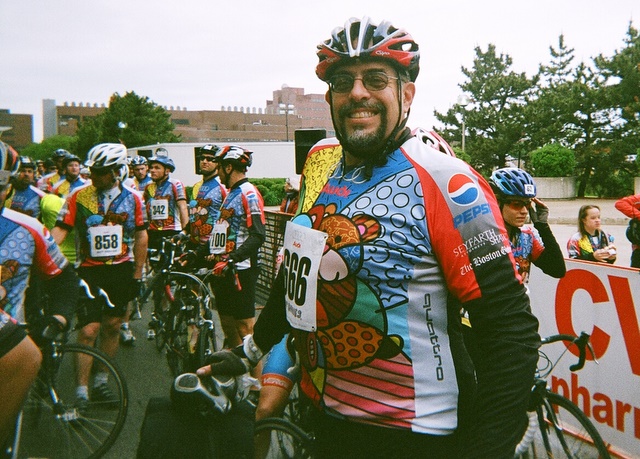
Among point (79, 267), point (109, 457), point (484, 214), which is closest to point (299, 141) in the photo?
point (79, 267)

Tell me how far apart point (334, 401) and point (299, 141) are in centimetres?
484

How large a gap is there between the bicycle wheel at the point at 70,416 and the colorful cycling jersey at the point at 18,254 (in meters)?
0.96

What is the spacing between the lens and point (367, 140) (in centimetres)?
184

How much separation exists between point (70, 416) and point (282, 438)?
1895mm

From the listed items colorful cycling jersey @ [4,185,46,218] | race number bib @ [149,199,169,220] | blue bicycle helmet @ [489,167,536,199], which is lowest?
race number bib @ [149,199,169,220]

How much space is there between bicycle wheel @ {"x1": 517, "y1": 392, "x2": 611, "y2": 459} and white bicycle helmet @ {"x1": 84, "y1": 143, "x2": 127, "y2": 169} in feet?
13.5

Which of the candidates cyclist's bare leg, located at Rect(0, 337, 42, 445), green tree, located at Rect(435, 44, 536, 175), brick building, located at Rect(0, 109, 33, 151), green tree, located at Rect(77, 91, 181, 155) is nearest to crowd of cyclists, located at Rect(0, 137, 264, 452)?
cyclist's bare leg, located at Rect(0, 337, 42, 445)

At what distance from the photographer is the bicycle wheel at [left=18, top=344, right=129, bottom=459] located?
439cm

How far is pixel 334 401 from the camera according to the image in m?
1.80

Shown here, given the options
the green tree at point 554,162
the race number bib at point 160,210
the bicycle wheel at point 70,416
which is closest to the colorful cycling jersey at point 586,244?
the bicycle wheel at point 70,416

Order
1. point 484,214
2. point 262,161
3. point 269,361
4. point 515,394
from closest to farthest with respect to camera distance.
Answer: point 515,394
point 484,214
point 269,361
point 262,161

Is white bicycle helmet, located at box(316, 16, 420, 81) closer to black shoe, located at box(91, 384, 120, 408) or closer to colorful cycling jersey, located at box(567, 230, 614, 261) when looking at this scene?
black shoe, located at box(91, 384, 120, 408)

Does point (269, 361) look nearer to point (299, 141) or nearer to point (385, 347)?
point (385, 347)

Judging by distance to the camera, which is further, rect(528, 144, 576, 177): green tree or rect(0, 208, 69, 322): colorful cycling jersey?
rect(528, 144, 576, 177): green tree
